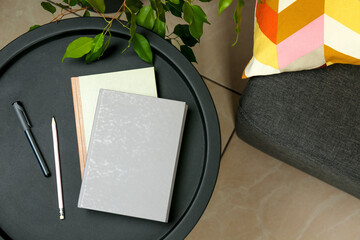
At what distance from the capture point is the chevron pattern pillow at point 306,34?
656mm

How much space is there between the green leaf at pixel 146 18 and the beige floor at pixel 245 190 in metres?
0.48

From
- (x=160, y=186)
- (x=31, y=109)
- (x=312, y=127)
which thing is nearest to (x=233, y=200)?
(x=312, y=127)

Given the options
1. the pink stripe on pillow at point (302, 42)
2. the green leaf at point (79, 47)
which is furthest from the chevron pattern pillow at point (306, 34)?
the green leaf at point (79, 47)

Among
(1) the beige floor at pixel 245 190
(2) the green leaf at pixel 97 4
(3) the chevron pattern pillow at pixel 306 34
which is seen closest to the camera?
(2) the green leaf at pixel 97 4

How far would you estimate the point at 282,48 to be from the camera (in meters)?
0.69

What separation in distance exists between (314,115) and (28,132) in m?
0.57

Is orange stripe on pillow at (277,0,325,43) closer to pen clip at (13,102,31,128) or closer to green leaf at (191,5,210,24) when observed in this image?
green leaf at (191,5,210,24)

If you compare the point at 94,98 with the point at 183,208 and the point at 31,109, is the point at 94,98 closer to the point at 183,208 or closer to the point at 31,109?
the point at 31,109

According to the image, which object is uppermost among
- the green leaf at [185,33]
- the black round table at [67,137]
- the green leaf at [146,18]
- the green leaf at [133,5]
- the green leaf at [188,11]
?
the green leaf at [188,11]

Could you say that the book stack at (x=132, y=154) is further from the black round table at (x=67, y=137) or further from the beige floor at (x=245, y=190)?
the beige floor at (x=245, y=190)

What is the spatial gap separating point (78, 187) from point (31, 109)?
0.56ft

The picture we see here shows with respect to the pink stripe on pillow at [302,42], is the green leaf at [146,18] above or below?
above

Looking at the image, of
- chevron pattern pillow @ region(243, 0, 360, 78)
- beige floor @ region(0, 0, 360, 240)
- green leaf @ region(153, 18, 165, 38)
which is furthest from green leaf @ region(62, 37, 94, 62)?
beige floor @ region(0, 0, 360, 240)

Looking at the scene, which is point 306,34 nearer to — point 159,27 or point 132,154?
point 159,27
